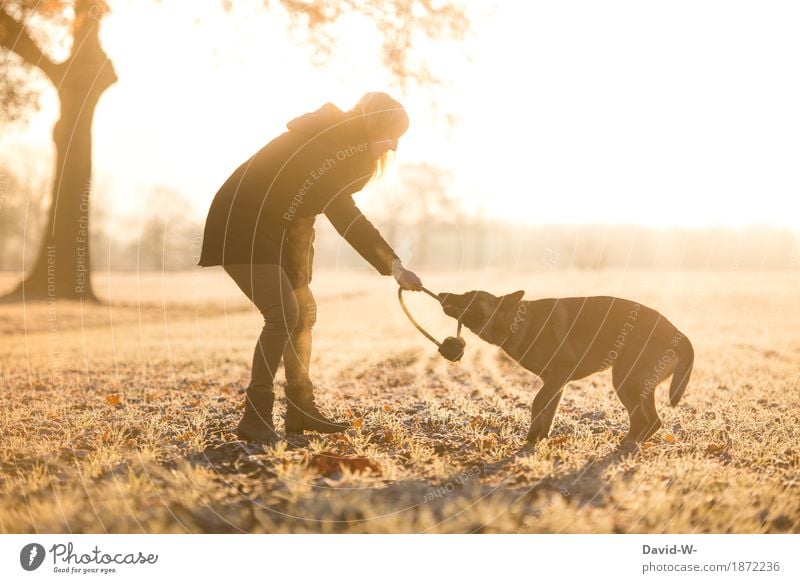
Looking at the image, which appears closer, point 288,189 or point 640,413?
point 288,189

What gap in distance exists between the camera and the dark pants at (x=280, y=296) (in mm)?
5688

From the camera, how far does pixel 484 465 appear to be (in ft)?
17.9

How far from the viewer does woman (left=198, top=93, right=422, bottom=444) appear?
18.6ft

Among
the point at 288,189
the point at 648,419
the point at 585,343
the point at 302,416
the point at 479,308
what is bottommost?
the point at 302,416

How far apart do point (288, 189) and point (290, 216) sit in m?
A: 0.22

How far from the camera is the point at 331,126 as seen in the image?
5.89 m

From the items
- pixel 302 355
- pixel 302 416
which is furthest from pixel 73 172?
pixel 302 416

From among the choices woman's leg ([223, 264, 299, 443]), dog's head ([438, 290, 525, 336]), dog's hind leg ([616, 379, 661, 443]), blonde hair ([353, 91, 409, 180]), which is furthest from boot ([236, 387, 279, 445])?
dog's hind leg ([616, 379, 661, 443])

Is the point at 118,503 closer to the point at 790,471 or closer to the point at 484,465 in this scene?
the point at 484,465

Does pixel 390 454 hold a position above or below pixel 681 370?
below

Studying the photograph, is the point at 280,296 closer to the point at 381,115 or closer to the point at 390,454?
the point at 390,454

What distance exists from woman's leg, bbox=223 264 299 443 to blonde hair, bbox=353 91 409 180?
1396 millimetres

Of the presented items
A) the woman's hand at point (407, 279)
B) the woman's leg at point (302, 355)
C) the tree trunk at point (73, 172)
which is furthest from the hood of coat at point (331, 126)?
the tree trunk at point (73, 172)
